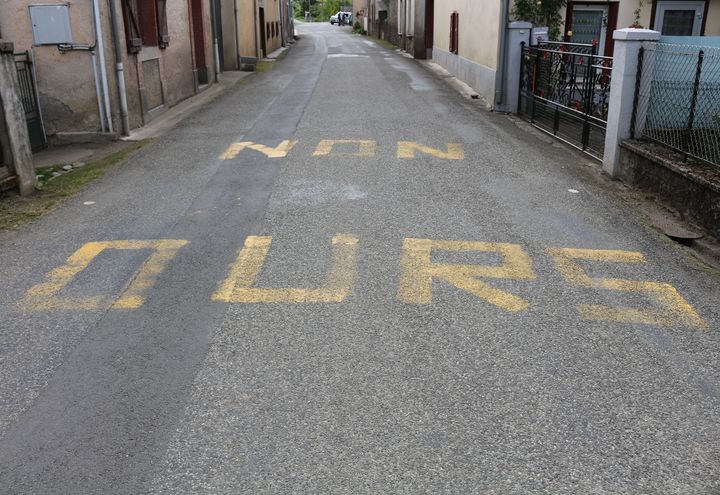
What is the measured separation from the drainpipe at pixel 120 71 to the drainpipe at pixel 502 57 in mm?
8123

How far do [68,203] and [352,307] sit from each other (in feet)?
15.9

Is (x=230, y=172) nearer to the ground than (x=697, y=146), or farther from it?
nearer to the ground

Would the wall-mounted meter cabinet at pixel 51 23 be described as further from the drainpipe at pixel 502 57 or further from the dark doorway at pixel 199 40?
the drainpipe at pixel 502 57

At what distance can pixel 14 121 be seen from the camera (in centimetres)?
856

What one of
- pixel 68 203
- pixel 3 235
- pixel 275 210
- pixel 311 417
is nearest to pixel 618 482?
pixel 311 417

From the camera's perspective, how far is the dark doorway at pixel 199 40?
19.6m

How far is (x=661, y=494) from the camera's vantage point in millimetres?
3207

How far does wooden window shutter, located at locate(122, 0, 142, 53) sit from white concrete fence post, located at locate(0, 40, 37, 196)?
4656 millimetres

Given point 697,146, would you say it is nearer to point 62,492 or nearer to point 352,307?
point 352,307

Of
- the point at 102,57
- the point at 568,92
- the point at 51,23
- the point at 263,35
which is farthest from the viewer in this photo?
the point at 263,35

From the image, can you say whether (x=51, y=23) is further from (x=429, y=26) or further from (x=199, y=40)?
(x=429, y=26)

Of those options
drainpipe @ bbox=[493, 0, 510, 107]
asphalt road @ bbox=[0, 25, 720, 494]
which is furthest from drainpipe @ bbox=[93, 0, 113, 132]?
drainpipe @ bbox=[493, 0, 510, 107]

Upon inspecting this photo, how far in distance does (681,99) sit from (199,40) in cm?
1539

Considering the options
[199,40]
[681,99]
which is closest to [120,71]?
[199,40]
